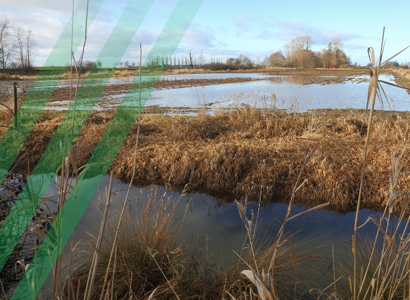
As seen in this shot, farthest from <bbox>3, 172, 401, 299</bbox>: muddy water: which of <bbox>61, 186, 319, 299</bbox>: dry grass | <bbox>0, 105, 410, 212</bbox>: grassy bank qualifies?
<bbox>0, 105, 410, 212</bbox>: grassy bank

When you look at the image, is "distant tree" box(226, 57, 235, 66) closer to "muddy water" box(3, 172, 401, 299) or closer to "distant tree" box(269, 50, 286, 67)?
"distant tree" box(269, 50, 286, 67)

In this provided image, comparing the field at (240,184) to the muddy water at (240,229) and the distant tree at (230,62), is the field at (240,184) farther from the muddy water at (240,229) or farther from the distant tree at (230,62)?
the distant tree at (230,62)

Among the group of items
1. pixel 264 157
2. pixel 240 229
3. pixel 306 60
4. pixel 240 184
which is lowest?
pixel 240 229

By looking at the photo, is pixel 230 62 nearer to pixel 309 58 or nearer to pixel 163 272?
pixel 309 58

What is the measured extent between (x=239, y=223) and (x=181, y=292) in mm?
1258

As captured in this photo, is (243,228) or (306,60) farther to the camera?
(306,60)

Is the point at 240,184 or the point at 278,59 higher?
the point at 278,59

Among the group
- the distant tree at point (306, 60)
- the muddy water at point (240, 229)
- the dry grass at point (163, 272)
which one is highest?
the distant tree at point (306, 60)

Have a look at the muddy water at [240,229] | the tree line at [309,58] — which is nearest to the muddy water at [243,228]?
the muddy water at [240,229]

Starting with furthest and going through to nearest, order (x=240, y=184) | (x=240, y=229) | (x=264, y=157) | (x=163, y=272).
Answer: (x=264, y=157) → (x=240, y=184) → (x=240, y=229) → (x=163, y=272)

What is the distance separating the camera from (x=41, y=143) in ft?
17.1

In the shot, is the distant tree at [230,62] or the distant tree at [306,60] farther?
the distant tree at [230,62]

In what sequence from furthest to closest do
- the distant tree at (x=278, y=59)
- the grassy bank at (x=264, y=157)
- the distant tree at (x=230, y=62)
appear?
1. the distant tree at (x=230, y=62)
2. the distant tree at (x=278, y=59)
3. the grassy bank at (x=264, y=157)

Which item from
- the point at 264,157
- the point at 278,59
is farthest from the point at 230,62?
the point at 264,157
